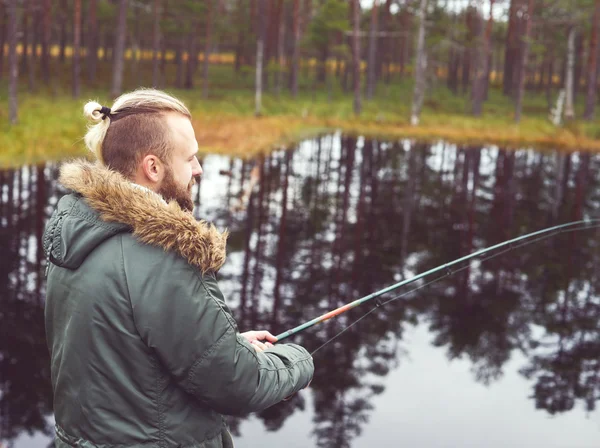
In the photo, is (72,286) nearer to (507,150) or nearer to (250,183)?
(250,183)

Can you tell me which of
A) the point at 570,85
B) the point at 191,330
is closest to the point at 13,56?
the point at 191,330

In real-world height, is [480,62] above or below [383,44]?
below

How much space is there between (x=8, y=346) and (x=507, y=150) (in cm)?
2288

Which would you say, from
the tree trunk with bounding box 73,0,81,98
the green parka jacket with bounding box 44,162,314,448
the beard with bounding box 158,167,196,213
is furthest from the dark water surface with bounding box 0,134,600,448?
the tree trunk with bounding box 73,0,81,98

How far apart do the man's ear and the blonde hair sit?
0.02 meters

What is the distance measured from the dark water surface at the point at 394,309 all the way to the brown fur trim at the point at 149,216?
3473 mm

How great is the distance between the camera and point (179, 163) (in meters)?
2.20

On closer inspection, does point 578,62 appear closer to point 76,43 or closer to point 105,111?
point 76,43

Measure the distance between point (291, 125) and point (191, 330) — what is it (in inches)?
1126

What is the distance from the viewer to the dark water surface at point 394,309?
568cm

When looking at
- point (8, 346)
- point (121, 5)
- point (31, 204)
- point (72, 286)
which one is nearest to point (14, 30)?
point (121, 5)

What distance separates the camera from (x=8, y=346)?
6.53 metres

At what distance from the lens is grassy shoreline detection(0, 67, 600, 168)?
20.7 meters

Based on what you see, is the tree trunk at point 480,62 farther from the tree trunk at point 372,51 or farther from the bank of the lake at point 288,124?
the tree trunk at point 372,51
